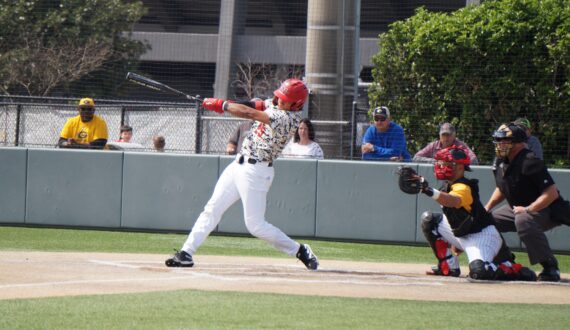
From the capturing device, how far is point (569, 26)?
14.5 meters

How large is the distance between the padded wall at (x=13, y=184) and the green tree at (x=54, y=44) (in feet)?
28.5

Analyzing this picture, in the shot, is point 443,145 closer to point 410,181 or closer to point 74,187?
point 410,181

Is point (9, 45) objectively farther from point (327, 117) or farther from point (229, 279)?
point (229, 279)

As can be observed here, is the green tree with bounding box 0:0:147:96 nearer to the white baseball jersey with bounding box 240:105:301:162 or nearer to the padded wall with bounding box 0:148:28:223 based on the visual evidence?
the padded wall with bounding box 0:148:28:223

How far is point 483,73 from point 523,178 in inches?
238

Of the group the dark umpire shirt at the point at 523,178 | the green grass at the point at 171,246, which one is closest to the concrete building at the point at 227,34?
the green grass at the point at 171,246

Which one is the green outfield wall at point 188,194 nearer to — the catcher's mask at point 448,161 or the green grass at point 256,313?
the catcher's mask at point 448,161

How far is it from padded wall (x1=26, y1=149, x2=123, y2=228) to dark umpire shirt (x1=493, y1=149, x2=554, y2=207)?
5.40 metres

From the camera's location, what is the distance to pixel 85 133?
42.5 feet

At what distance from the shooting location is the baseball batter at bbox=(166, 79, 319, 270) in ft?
27.0

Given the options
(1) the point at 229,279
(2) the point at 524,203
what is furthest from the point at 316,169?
(1) the point at 229,279

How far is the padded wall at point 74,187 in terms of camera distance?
41.1ft

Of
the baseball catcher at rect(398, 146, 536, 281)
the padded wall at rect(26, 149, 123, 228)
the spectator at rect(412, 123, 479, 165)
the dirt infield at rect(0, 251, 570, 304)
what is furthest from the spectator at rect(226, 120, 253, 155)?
the baseball catcher at rect(398, 146, 536, 281)

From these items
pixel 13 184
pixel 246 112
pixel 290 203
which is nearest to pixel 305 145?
pixel 290 203
